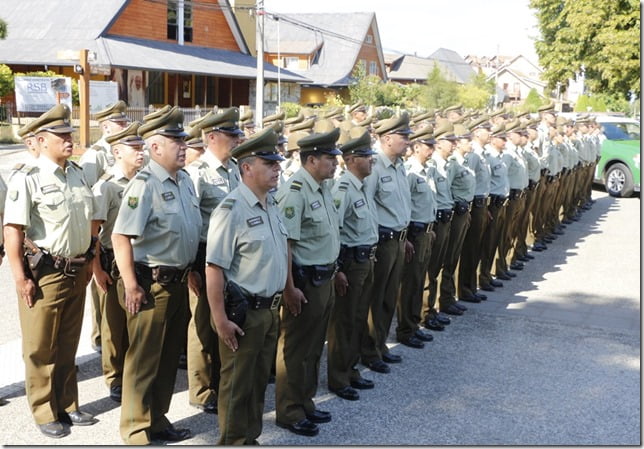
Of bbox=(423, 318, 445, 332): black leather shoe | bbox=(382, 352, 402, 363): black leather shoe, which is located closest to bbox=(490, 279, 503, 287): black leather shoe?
bbox=(423, 318, 445, 332): black leather shoe

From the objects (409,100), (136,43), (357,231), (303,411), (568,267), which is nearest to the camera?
(303,411)

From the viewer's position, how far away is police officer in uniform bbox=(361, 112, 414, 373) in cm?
642

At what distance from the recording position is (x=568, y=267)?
11.5m

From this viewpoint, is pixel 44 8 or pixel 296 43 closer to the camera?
pixel 44 8

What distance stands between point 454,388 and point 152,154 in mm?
2982

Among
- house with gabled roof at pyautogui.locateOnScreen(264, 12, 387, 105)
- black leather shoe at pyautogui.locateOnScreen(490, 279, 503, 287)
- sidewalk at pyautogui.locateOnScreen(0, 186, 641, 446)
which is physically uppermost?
house with gabled roof at pyautogui.locateOnScreen(264, 12, 387, 105)

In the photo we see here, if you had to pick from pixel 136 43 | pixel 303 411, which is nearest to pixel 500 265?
pixel 303 411

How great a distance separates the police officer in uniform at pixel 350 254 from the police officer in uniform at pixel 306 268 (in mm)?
596

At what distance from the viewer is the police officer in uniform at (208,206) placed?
5516mm

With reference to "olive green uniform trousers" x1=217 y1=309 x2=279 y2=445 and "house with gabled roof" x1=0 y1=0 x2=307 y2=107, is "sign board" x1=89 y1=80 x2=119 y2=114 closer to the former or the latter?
"house with gabled roof" x1=0 y1=0 x2=307 y2=107

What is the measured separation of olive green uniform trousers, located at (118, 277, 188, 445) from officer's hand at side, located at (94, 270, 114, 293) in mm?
665

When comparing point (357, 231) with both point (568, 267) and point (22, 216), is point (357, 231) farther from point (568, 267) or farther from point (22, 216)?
point (568, 267)

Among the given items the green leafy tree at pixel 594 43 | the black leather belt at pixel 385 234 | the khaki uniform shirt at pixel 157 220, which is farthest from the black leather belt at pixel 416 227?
the green leafy tree at pixel 594 43

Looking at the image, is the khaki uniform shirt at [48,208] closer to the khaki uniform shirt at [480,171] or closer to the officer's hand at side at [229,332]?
the officer's hand at side at [229,332]
